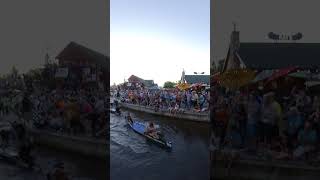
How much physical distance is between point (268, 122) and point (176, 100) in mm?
13326

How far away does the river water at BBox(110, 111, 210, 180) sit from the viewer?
48.4ft

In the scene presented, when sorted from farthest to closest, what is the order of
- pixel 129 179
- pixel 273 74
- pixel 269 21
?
pixel 129 179 → pixel 269 21 → pixel 273 74

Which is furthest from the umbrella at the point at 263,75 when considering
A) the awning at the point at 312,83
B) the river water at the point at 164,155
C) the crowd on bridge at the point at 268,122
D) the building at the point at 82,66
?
the river water at the point at 164,155

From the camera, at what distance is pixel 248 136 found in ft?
35.8

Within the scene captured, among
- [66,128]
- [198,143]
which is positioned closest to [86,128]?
[66,128]

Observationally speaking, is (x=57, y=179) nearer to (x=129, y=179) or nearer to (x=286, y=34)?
(x=129, y=179)

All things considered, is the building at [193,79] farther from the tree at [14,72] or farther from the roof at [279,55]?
the tree at [14,72]

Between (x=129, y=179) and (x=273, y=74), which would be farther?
(x=129, y=179)

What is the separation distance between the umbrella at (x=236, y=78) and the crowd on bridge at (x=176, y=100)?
4500 millimetres

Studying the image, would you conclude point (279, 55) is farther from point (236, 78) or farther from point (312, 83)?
point (236, 78)

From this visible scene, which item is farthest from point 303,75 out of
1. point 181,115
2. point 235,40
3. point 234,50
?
point 181,115

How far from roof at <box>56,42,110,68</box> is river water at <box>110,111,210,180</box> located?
4674 millimetres

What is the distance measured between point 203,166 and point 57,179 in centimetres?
601

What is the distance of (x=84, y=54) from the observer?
11.2 metres
